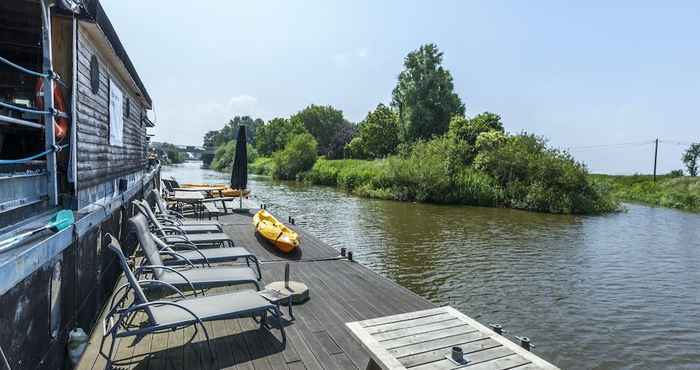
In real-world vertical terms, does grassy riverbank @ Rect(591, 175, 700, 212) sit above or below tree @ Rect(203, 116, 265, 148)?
below

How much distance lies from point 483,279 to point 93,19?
8.64 meters

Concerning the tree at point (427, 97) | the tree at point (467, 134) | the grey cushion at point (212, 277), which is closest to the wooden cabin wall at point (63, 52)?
the grey cushion at point (212, 277)

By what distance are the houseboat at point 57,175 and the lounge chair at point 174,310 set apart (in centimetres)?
35

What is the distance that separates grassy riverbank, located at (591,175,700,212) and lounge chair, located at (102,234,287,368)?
2724cm

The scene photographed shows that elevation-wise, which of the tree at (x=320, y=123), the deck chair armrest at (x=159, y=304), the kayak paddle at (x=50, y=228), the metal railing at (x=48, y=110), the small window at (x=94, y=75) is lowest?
the deck chair armrest at (x=159, y=304)

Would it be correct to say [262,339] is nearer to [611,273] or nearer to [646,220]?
[611,273]

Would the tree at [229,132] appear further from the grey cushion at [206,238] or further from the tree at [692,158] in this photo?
the grey cushion at [206,238]

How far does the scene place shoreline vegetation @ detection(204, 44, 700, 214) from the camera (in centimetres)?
2431

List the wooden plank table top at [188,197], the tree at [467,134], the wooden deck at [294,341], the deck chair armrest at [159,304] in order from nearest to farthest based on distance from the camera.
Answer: the deck chair armrest at [159,304] → the wooden deck at [294,341] → the wooden plank table top at [188,197] → the tree at [467,134]

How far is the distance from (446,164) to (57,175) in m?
25.0

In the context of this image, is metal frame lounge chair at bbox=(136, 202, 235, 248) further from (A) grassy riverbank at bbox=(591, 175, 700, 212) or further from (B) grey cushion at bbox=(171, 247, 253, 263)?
(A) grassy riverbank at bbox=(591, 175, 700, 212)

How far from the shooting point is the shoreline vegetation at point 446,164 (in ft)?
79.8

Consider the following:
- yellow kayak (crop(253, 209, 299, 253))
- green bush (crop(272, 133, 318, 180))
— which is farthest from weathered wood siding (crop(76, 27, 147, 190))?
green bush (crop(272, 133, 318, 180))

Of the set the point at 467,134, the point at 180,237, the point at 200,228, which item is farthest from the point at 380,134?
the point at 180,237
